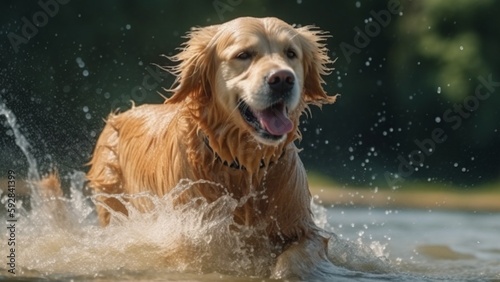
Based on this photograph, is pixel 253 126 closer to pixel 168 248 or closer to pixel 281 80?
pixel 281 80

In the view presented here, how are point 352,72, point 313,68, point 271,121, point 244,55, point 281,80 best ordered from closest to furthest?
point 281,80
point 271,121
point 244,55
point 313,68
point 352,72

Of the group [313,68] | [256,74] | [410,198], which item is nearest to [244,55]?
[256,74]

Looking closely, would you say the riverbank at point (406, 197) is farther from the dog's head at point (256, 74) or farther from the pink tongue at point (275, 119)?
the pink tongue at point (275, 119)

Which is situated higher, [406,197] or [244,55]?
[406,197]

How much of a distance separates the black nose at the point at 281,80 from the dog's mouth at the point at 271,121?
97 mm

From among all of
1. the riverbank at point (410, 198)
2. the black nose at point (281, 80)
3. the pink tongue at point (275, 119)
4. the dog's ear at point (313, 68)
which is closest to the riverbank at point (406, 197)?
the riverbank at point (410, 198)

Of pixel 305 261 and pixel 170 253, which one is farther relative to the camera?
pixel 170 253

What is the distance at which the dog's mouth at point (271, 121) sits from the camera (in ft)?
15.9

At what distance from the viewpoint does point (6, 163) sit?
9258 mm

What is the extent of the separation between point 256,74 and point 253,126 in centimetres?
27

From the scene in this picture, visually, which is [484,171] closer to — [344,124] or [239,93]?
[344,124]

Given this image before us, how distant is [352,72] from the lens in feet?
50.5

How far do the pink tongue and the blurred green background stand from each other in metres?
7.68

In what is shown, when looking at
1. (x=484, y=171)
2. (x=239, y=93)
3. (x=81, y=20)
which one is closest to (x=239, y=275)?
(x=239, y=93)
